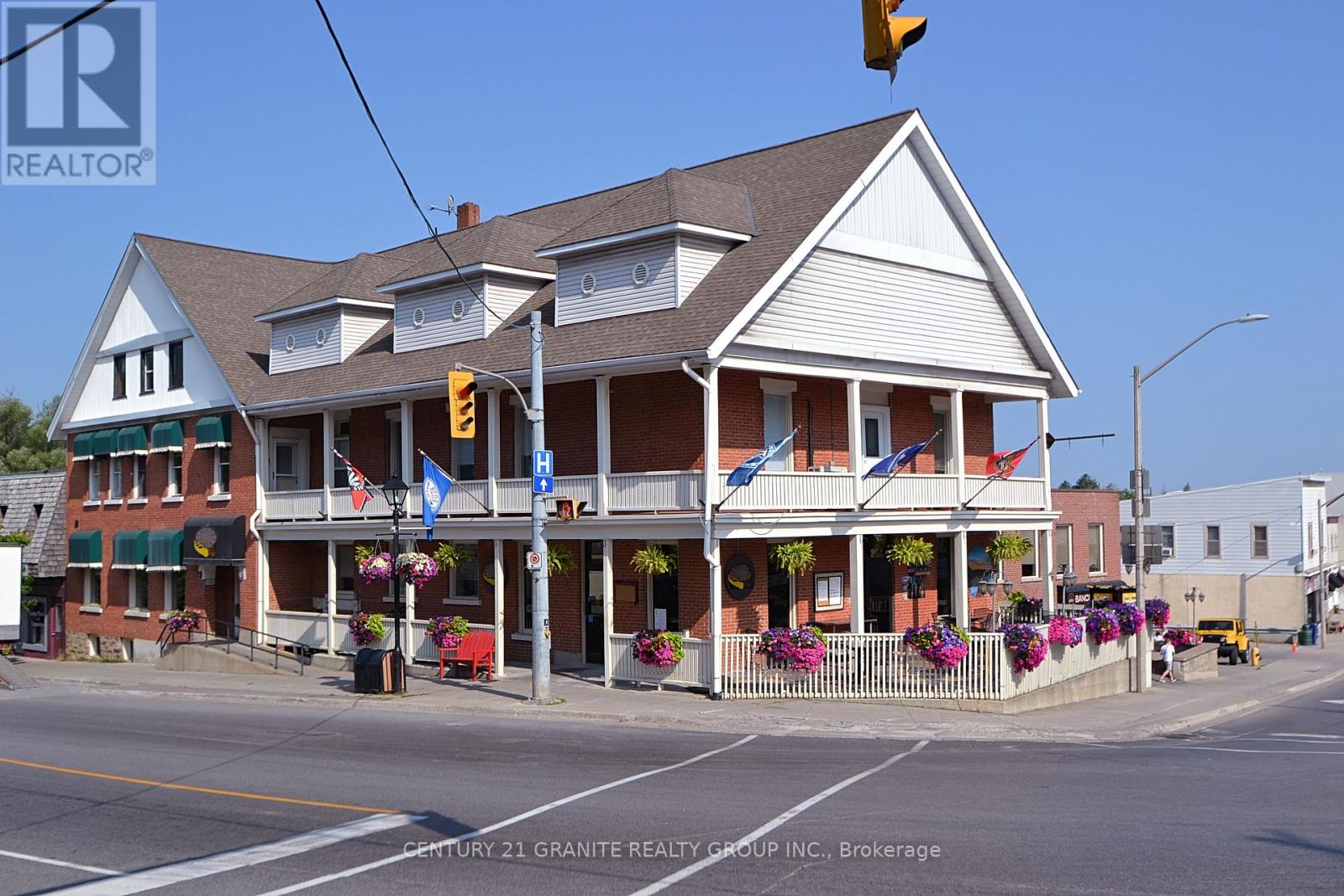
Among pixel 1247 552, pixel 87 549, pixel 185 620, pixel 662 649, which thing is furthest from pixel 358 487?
pixel 1247 552

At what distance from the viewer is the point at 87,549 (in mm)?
41281

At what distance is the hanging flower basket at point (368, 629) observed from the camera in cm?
2877

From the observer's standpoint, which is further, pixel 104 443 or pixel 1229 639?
pixel 1229 639

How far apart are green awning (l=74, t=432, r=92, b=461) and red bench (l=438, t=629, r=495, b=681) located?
65.8 ft

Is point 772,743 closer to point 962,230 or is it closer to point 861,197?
point 861,197

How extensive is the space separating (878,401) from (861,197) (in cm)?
513

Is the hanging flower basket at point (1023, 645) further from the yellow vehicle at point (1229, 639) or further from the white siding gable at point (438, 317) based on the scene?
the yellow vehicle at point (1229, 639)

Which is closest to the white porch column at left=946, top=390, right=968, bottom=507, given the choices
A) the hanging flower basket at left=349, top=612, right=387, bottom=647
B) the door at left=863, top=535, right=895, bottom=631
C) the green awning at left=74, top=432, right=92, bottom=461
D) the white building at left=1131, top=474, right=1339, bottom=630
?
the door at left=863, top=535, right=895, bottom=631

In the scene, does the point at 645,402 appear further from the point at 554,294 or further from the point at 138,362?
the point at 138,362

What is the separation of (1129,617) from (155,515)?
2800cm

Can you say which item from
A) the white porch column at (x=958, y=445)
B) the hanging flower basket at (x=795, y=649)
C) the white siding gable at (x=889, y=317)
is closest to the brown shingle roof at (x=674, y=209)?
the white siding gable at (x=889, y=317)

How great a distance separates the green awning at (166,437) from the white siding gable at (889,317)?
20.4 m

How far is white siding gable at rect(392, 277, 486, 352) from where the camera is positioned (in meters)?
30.2

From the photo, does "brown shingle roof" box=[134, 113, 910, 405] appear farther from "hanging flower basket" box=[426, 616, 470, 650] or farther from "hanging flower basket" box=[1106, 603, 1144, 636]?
"hanging flower basket" box=[1106, 603, 1144, 636]
